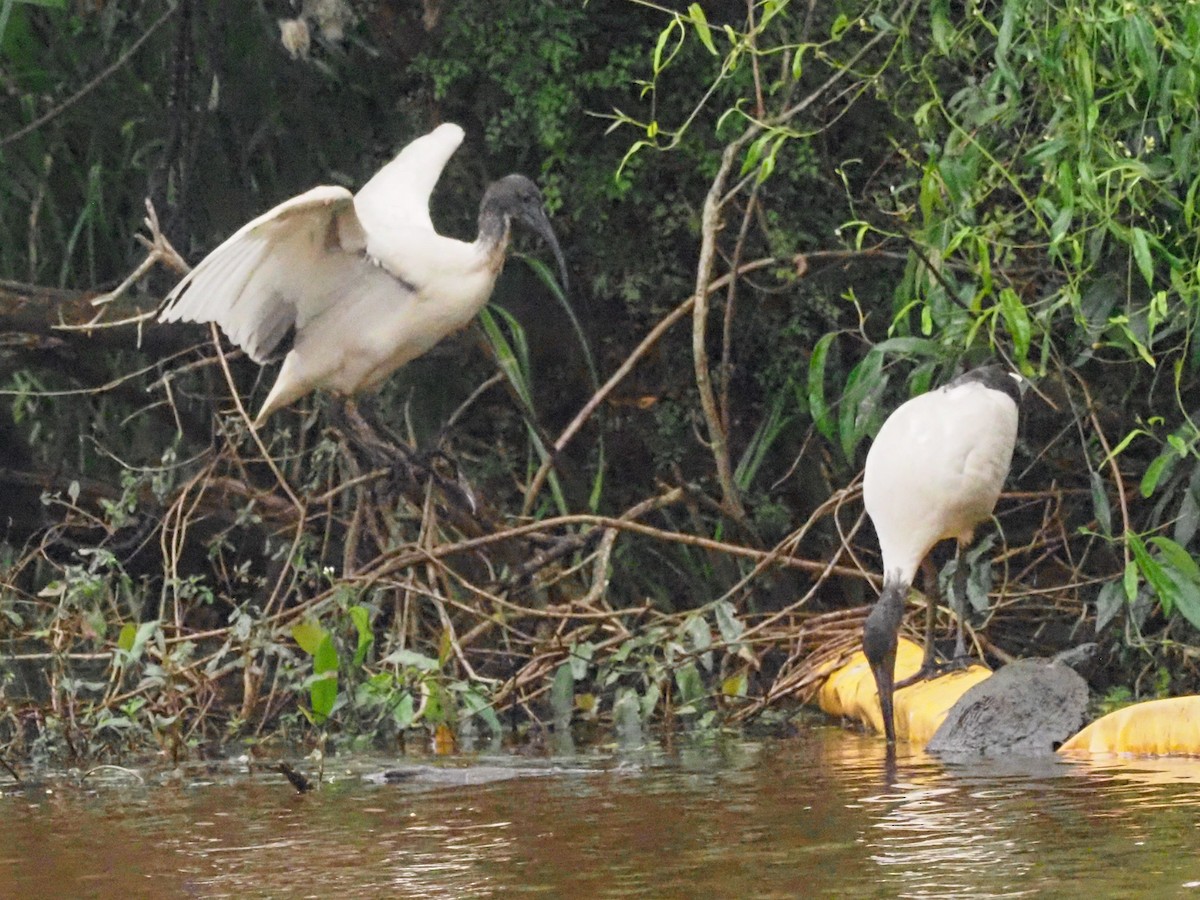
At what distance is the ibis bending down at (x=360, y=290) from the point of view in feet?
19.3

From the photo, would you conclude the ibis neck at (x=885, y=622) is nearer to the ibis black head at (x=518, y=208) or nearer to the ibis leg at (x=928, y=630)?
the ibis leg at (x=928, y=630)

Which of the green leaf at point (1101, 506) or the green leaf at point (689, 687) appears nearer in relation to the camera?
the green leaf at point (1101, 506)

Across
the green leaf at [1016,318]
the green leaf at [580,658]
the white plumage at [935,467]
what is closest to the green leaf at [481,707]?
the green leaf at [580,658]

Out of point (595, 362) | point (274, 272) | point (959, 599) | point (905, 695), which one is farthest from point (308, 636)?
point (595, 362)

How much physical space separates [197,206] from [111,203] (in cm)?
36

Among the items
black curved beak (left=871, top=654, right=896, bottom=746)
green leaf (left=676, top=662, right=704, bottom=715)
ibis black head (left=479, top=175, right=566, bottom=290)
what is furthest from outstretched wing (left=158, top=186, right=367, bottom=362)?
black curved beak (left=871, top=654, right=896, bottom=746)

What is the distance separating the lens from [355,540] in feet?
21.3

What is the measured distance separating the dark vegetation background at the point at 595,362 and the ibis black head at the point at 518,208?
0.43m

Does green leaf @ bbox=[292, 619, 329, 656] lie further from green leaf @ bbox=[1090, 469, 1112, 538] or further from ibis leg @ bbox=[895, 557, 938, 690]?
green leaf @ bbox=[1090, 469, 1112, 538]

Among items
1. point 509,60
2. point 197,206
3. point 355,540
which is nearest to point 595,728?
point 355,540

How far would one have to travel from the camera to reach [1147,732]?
4.58 metres

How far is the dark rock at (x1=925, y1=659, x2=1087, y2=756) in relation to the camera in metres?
4.82

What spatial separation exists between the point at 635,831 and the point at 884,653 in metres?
1.87

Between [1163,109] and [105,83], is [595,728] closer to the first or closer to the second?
[1163,109]
